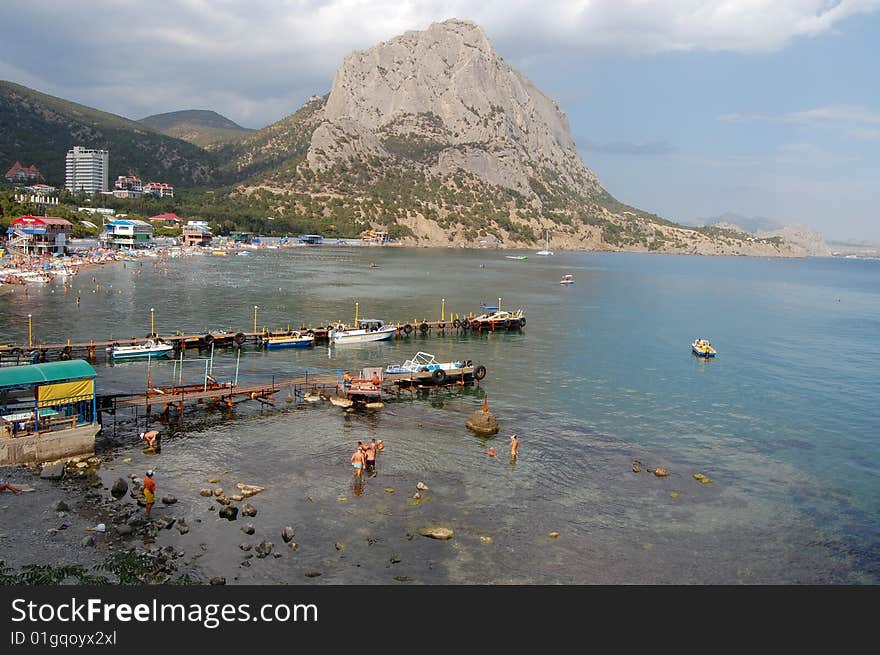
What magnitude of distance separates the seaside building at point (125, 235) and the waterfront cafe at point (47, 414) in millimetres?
150828

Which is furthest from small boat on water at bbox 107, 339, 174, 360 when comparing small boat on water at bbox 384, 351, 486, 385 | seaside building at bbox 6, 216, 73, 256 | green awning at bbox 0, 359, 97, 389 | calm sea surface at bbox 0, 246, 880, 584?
seaside building at bbox 6, 216, 73, 256

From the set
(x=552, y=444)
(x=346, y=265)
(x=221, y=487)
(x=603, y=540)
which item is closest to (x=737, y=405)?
(x=552, y=444)

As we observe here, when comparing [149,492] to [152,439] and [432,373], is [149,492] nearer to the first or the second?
[152,439]

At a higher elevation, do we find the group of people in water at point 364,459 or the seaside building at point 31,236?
the seaside building at point 31,236

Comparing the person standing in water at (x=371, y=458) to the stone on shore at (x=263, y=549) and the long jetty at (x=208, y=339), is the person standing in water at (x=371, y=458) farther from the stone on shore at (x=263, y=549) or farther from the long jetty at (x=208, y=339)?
the long jetty at (x=208, y=339)

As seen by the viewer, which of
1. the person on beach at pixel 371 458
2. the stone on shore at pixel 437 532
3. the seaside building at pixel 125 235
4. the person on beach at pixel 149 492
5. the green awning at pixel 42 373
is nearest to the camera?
the stone on shore at pixel 437 532

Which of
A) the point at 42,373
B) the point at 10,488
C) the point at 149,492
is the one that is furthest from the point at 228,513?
the point at 42,373

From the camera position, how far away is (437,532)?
27484mm

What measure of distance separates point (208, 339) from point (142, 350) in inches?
287

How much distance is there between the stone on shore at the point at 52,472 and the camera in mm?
30891

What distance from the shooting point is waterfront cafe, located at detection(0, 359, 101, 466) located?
32344 millimetres

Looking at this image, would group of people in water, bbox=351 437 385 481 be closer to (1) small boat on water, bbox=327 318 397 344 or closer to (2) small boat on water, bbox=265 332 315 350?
(2) small boat on water, bbox=265 332 315 350

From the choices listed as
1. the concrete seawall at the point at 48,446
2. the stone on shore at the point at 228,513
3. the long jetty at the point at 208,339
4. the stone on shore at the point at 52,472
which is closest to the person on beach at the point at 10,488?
the stone on shore at the point at 52,472

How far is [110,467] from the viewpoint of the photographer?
33094 millimetres
